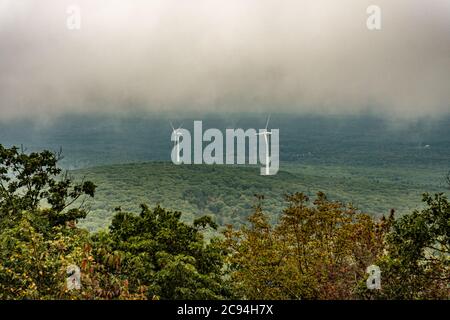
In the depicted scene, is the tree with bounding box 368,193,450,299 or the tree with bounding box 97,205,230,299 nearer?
the tree with bounding box 368,193,450,299

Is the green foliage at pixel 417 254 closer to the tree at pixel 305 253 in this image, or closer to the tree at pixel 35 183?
the tree at pixel 305 253

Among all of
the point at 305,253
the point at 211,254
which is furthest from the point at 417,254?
the point at 211,254

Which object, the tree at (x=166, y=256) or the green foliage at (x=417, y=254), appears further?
the tree at (x=166, y=256)

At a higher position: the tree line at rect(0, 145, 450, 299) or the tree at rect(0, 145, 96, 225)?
the tree at rect(0, 145, 96, 225)

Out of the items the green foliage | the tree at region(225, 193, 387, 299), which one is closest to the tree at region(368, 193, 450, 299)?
the green foliage

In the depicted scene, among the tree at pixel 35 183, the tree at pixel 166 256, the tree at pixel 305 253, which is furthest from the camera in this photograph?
the tree at pixel 35 183

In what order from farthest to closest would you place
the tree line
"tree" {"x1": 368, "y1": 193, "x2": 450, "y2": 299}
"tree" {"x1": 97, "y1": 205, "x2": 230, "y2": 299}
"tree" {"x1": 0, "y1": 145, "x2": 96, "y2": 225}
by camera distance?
1. "tree" {"x1": 0, "y1": 145, "x2": 96, "y2": 225}
2. "tree" {"x1": 97, "y1": 205, "x2": 230, "y2": 299}
3. "tree" {"x1": 368, "y1": 193, "x2": 450, "y2": 299}
4. the tree line

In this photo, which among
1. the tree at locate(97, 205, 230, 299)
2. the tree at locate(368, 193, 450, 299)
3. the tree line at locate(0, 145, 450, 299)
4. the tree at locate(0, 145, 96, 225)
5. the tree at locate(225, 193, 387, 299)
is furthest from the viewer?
the tree at locate(0, 145, 96, 225)

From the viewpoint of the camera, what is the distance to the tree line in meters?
17.1

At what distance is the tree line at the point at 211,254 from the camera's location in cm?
1708

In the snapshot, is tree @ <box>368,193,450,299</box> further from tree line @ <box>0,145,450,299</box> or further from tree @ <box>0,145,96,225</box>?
tree @ <box>0,145,96,225</box>

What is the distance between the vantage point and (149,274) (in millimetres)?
21062

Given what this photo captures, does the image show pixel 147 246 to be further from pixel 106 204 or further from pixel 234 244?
pixel 106 204

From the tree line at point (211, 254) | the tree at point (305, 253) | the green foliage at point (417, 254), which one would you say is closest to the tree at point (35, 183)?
the tree line at point (211, 254)
